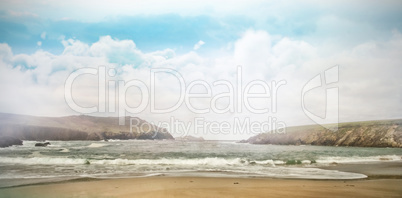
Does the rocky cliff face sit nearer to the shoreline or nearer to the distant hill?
the distant hill

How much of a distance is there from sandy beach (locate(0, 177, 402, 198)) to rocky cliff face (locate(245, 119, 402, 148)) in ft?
92.2

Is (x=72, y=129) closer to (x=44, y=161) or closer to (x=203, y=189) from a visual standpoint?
(x=44, y=161)

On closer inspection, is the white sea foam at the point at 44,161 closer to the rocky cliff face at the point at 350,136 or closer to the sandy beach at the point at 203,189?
the sandy beach at the point at 203,189

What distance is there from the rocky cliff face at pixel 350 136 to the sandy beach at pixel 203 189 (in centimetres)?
2811

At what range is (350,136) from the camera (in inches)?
1420

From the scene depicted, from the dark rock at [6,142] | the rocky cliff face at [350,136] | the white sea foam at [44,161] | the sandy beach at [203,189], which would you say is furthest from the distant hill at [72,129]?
the sandy beach at [203,189]

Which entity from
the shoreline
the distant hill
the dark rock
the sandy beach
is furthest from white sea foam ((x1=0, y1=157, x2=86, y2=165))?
the distant hill

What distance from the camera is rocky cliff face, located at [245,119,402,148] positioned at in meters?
31.3

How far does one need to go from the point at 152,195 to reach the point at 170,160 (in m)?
8.35

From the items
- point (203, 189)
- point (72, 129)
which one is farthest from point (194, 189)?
point (72, 129)

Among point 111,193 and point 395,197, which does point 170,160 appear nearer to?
point 111,193

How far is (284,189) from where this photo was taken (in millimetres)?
6691

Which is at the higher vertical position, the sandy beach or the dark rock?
the sandy beach

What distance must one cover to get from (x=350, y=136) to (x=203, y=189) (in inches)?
1387
